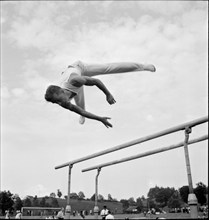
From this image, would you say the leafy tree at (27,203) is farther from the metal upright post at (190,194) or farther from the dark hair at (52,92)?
the metal upright post at (190,194)

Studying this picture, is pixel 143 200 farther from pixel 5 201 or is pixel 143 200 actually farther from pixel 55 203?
pixel 5 201

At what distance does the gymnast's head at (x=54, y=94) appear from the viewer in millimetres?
5418

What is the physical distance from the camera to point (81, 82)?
5406 mm

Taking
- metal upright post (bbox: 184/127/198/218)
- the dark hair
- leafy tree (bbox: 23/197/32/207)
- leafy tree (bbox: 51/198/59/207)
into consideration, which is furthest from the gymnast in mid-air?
leafy tree (bbox: 23/197/32/207)

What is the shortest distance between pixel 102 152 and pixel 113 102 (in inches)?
78.7

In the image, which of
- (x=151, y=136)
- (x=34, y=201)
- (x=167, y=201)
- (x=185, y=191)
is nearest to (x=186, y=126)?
(x=151, y=136)

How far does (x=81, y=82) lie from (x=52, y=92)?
1.76 ft

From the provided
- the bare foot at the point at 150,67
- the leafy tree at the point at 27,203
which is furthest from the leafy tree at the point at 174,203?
the bare foot at the point at 150,67

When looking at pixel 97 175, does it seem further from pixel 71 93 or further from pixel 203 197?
pixel 203 197

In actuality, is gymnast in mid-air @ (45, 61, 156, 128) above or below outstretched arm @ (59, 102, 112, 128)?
above

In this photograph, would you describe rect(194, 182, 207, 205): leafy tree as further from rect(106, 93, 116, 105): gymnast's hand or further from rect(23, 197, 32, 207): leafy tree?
rect(106, 93, 116, 105): gymnast's hand

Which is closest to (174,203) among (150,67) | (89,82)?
(150,67)

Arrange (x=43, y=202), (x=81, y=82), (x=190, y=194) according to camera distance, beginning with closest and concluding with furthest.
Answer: (x=190, y=194)
(x=81, y=82)
(x=43, y=202)

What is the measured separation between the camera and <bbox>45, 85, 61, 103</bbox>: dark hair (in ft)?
17.8
